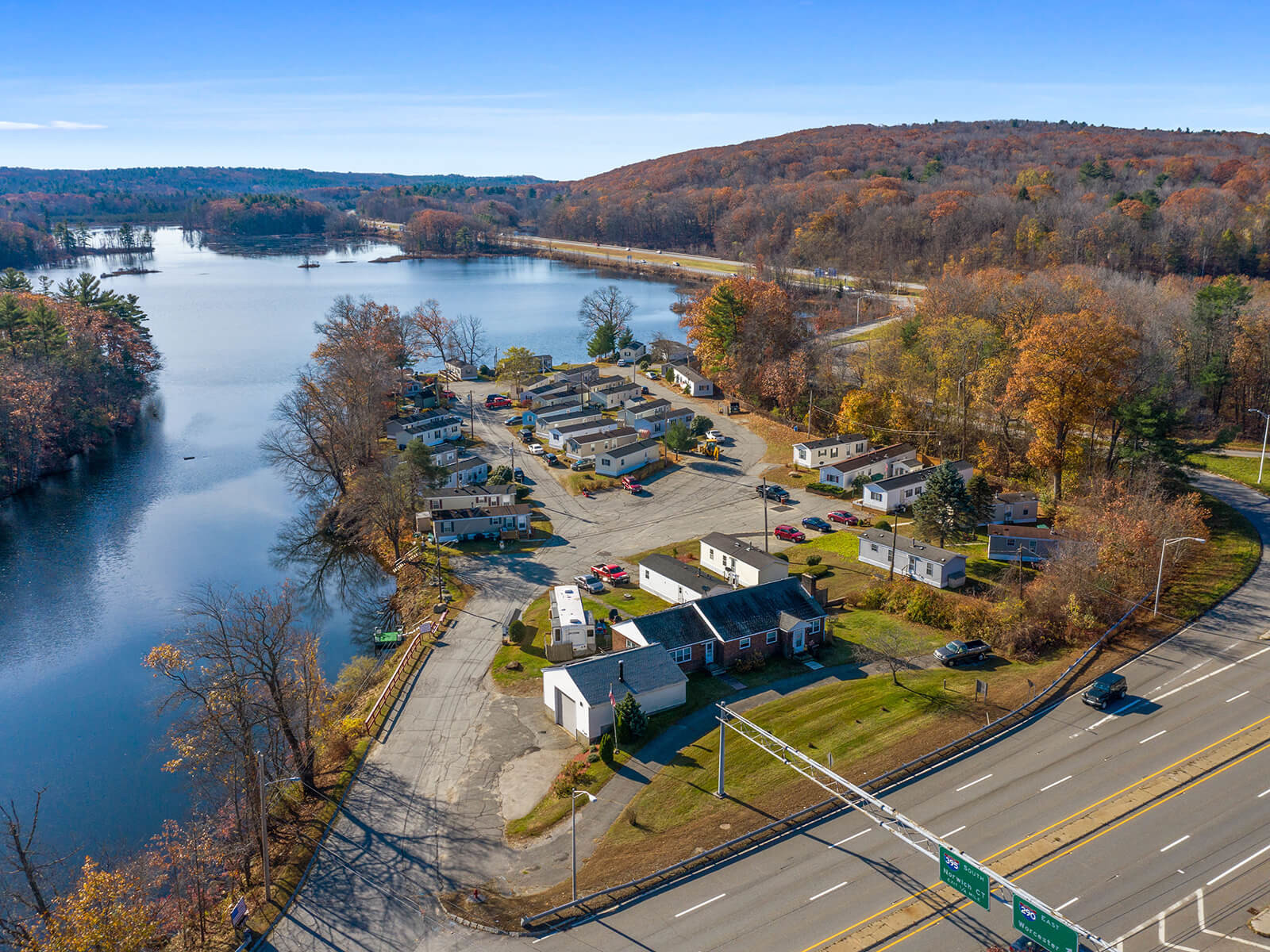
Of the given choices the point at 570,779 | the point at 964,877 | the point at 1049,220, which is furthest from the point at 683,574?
the point at 1049,220

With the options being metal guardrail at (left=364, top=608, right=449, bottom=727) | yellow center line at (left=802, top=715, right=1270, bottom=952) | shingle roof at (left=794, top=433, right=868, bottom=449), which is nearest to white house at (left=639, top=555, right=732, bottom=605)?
metal guardrail at (left=364, top=608, right=449, bottom=727)

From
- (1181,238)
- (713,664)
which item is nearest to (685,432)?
(713,664)

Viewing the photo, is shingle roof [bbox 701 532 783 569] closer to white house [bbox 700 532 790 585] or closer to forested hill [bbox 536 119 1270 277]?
white house [bbox 700 532 790 585]

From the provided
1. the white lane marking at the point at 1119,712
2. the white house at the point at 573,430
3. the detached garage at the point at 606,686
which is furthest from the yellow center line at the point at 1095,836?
the white house at the point at 573,430

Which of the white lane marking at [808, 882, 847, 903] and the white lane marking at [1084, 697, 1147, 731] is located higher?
the white lane marking at [1084, 697, 1147, 731]

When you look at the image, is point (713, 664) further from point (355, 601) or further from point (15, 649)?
point (15, 649)
